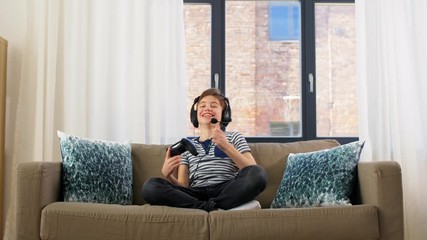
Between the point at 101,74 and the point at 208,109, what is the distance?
0.91 meters

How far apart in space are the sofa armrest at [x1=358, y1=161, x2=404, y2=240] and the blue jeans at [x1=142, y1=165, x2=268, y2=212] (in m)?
0.48

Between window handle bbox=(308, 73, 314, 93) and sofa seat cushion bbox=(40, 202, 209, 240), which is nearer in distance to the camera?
sofa seat cushion bbox=(40, 202, 209, 240)

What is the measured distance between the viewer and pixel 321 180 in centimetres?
209

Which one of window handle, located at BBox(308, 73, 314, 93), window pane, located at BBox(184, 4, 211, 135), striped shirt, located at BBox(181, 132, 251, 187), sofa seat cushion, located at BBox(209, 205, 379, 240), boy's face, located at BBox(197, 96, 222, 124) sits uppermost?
window pane, located at BBox(184, 4, 211, 135)

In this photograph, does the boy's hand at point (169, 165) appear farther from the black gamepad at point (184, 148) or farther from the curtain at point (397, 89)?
the curtain at point (397, 89)

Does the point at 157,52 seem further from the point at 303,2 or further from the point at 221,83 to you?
the point at 303,2

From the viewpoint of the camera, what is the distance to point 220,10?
10.3ft

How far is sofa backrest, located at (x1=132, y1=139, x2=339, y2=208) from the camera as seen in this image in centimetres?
238

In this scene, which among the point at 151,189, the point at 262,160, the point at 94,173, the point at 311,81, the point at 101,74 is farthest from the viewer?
the point at 311,81

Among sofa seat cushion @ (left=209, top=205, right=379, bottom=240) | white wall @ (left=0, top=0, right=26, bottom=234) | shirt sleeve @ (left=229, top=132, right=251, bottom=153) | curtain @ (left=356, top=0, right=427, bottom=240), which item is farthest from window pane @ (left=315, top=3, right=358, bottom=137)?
white wall @ (left=0, top=0, right=26, bottom=234)

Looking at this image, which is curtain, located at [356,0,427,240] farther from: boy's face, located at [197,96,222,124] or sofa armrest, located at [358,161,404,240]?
boy's face, located at [197,96,222,124]

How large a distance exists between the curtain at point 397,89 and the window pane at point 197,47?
105cm

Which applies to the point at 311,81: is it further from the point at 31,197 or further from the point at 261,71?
the point at 31,197

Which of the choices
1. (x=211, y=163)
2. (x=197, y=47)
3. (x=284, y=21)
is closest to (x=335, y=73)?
(x=284, y=21)
